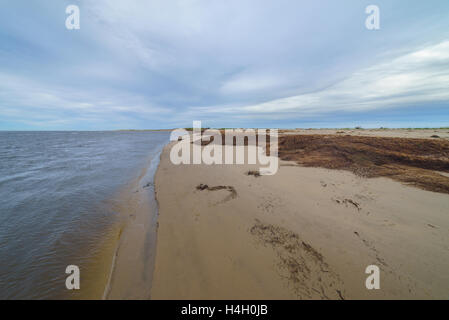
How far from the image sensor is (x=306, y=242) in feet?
8.63

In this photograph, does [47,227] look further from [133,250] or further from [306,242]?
[306,242]

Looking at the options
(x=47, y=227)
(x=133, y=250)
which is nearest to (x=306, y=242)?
(x=133, y=250)

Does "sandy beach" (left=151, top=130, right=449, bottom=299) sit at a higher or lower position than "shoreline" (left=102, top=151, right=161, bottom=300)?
higher

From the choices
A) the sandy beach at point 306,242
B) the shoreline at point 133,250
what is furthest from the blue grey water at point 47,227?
the sandy beach at point 306,242

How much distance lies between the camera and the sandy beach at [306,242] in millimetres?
1941

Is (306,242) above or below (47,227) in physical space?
above

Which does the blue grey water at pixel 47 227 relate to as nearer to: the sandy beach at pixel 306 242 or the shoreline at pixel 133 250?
the shoreline at pixel 133 250

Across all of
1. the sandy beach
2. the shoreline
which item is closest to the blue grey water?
the shoreline

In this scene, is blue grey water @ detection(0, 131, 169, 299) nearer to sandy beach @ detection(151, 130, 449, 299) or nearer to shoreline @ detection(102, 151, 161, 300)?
shoreline @ detection(102, 151, 161, 300)

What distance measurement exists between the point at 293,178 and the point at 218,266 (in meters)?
4.51

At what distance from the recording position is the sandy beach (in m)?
1.94

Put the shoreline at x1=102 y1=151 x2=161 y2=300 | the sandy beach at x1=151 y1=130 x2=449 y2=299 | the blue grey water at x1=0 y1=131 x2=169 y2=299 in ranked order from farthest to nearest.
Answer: the blue grey water at x1=0 y1=131 x2=169 y2=299 → the shoreline at x1=102 y1=151 x2=161 y2=300 → the sandy beach at x1=151 y1=130 x2=449 y2=299

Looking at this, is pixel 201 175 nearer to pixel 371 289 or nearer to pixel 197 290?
pixel 197 290

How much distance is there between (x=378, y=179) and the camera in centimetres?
484
